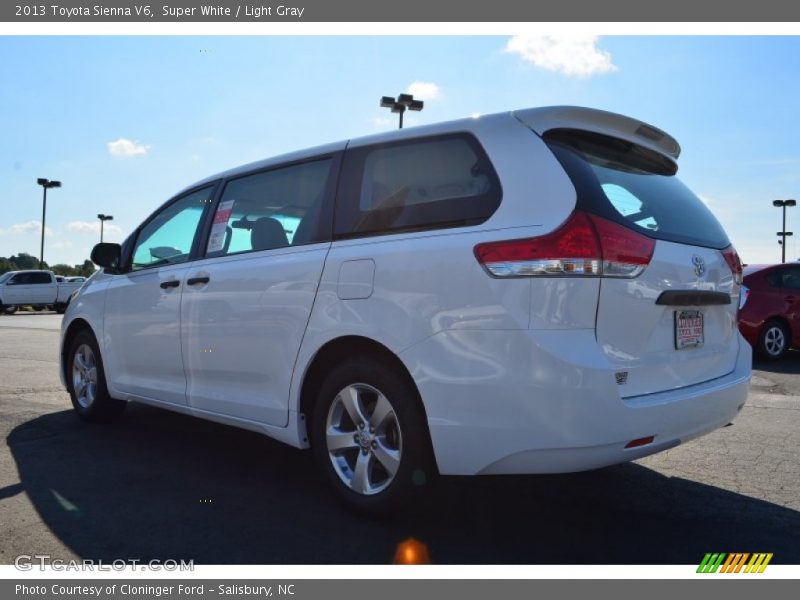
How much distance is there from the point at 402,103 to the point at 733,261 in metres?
19.2

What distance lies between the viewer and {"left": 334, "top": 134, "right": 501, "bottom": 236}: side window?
3014 millimetres

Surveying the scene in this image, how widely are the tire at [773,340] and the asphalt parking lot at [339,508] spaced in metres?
5.23

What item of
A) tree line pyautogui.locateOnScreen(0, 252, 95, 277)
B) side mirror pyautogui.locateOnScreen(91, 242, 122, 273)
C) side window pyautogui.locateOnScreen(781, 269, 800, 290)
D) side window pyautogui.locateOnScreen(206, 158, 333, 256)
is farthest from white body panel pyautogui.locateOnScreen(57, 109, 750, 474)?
tree line pyautogui.locateOnScreen(0, 252, 95, 277)

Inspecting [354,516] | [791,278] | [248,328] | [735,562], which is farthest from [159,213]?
[791,278]

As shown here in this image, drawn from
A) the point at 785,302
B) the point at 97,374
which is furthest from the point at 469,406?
the point at 785,302

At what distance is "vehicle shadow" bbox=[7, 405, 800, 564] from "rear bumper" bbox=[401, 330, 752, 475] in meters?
0.43

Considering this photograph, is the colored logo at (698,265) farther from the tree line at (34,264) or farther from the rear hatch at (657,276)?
the tree line at (34,264)

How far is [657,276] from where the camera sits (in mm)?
2945

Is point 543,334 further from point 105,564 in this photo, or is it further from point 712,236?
point 105,564

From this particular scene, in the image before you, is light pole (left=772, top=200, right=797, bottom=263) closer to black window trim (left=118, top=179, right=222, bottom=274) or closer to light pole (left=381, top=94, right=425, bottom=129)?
light pole (left=381, top=94, right=425, bottom=129)

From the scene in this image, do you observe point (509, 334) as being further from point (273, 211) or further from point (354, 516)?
point (273, 211)

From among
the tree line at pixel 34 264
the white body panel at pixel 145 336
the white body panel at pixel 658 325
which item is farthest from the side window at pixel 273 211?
the tree line at pixel 34 264

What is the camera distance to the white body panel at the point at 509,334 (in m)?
2.71
